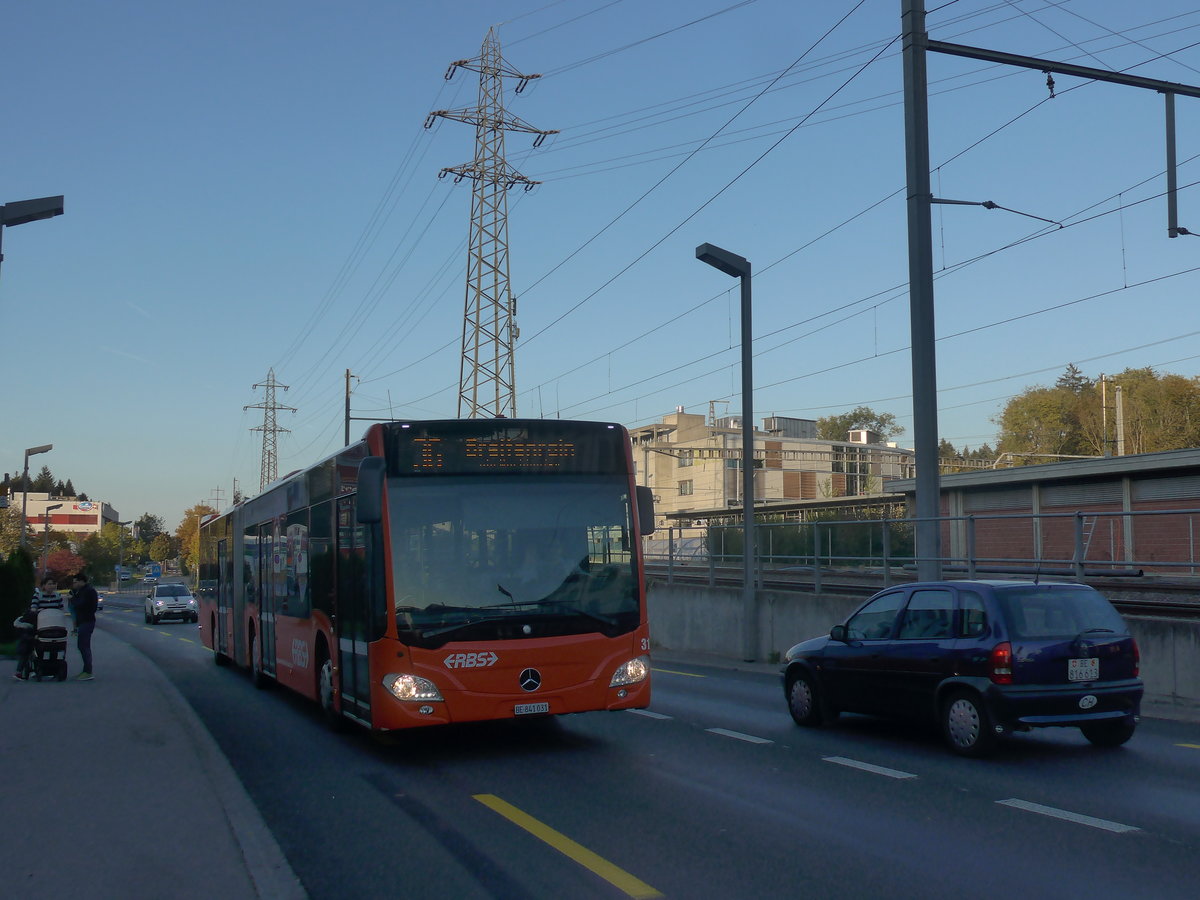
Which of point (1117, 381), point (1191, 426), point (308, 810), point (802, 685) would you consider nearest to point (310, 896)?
point (308, 810)

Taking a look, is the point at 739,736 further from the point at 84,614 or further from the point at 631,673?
the point at 84,614

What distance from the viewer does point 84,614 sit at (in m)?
20.5

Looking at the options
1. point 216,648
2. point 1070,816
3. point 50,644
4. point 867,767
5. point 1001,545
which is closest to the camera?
point 1070,816

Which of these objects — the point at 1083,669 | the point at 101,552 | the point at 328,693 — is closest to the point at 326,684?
the point at 328,693

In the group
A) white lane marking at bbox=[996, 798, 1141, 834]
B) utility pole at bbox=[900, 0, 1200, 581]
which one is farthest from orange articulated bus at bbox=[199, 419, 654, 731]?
utility pole at bbox=[900, 0, 1200, 581]

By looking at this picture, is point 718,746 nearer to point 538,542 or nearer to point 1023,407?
point 538,542

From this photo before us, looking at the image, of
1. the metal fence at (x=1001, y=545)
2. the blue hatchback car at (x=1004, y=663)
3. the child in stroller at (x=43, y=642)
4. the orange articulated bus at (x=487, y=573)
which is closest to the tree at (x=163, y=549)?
Answer: the child in stroller at (x=43, y=642)

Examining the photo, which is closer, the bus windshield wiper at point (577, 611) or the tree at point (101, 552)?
the bus windshield wiper at point (577, 611)

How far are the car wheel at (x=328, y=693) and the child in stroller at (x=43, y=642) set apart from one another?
8540 mm

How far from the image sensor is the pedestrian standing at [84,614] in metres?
20.1

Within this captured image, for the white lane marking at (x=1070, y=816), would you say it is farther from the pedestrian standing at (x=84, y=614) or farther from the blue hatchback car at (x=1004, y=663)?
the pedestrian standing at (x=84, y=614)

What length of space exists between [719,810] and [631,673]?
2.73 meters

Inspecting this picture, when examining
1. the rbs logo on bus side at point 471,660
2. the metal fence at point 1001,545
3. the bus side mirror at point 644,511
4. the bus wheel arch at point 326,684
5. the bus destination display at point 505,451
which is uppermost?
the bus destination display at point 505,451

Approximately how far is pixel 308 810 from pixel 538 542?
3.12 metres
